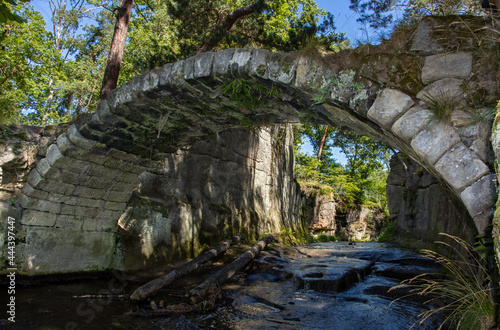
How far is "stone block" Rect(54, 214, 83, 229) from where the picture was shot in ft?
17.6

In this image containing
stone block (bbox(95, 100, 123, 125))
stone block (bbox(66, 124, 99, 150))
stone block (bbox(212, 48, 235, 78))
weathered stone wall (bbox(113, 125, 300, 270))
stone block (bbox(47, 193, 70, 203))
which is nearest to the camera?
stone block (bbox(212, 48, 235, 78))

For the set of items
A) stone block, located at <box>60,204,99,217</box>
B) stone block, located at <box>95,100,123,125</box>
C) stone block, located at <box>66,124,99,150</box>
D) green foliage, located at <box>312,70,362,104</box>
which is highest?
stone block, located at <box>95,100,123,125</box>

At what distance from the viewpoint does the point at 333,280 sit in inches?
195

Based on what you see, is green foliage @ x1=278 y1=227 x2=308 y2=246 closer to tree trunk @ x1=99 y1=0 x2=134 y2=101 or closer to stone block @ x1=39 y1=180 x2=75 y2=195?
stone block @ x1=39 y1=180 x2=75 y2=195

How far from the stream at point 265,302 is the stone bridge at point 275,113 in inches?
44.6

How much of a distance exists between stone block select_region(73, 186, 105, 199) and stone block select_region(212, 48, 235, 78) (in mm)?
3517

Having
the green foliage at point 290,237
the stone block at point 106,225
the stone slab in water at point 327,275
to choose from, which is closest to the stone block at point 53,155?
the stone block at point 106,225

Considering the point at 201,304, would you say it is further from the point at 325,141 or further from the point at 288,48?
the point at 325,141

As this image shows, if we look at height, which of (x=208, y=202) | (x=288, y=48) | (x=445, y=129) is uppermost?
(x=288, y=48)

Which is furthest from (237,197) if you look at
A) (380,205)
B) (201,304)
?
(380,205)

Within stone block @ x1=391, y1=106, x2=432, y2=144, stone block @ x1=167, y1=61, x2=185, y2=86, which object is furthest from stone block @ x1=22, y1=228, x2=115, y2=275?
stone block @ x1=391, y1=106, x2=432, y2=144

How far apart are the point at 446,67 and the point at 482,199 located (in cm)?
97

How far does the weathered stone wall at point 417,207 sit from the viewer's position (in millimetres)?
6453

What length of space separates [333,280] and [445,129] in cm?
347
